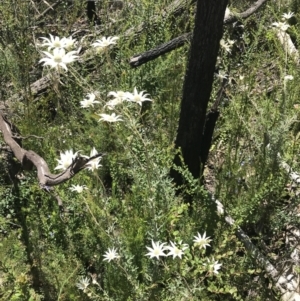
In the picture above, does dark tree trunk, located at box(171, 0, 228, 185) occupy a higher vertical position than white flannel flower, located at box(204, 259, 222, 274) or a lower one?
higher

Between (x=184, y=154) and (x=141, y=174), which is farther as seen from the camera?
(x=184, y=154)

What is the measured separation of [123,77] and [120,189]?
1.04m

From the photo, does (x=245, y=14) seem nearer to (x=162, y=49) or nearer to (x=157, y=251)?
(x=162, y=49)

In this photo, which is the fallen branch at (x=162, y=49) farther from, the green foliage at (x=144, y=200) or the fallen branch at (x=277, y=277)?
the fallen branch at (x=277, y=277)

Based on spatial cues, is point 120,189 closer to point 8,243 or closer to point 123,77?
point 8,243

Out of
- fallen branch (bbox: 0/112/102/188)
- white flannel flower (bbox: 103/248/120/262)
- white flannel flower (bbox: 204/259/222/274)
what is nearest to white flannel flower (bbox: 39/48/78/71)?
fallen branch (bbox: 0/112/102/188)

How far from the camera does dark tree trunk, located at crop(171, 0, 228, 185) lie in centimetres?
230

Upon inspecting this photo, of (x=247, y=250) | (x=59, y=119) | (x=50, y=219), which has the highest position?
(x=59, y=119)

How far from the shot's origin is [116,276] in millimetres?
2277

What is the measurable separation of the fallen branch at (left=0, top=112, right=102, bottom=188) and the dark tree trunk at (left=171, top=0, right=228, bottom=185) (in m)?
0.90

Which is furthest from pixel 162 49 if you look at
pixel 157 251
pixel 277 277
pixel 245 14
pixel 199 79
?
pixel 277 277

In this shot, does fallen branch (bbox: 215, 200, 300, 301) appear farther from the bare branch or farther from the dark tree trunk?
the bare branch

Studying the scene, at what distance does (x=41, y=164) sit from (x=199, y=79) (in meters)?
1.09

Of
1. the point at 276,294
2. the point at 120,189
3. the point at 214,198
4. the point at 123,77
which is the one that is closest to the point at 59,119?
the point at 123,77
